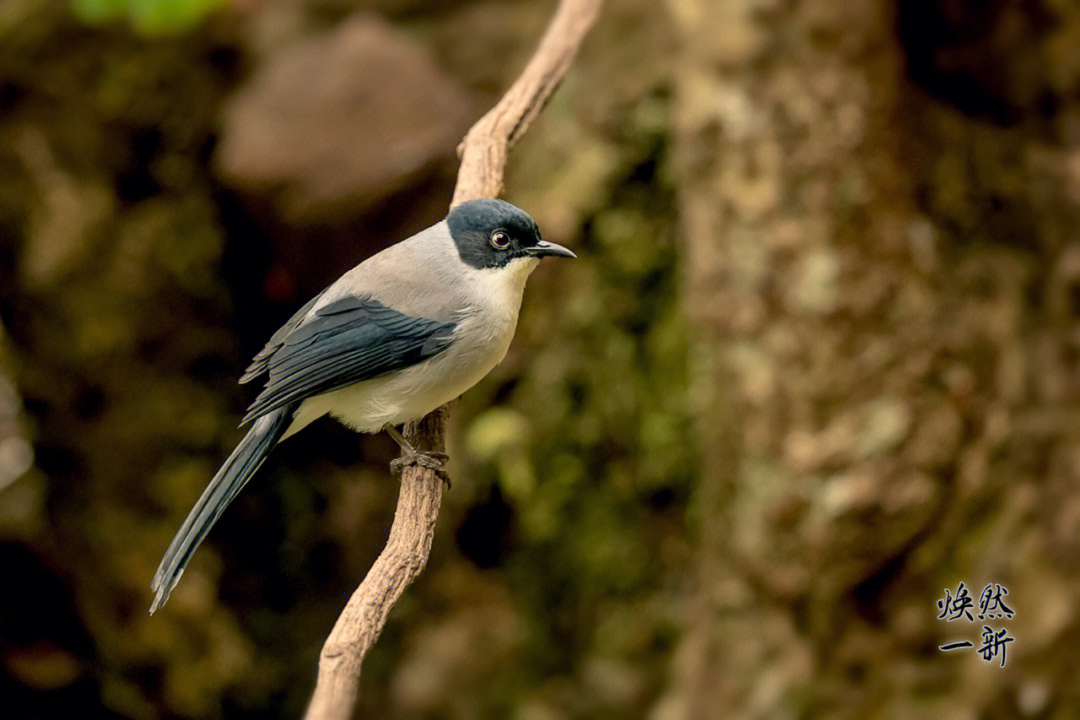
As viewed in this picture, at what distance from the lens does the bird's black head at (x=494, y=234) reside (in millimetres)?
2740

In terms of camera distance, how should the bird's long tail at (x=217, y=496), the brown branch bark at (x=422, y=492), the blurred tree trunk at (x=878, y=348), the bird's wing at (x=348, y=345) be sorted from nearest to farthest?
the brown branch bark at (x=422, y=492), the bird's long tail at (x=217, y=496), the bird's wing at (x=348, y=345), the blurred tree trunk at (x=878, y=348)

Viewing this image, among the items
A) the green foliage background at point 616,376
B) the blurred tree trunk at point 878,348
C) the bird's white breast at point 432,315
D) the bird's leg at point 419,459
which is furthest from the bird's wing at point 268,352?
the blurred tree trunk at point 878,348

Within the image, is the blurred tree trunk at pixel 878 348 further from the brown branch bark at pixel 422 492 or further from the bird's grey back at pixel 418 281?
the bird's grey back at pixel 418 281

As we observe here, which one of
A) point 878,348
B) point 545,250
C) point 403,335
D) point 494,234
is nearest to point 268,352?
point 403,335

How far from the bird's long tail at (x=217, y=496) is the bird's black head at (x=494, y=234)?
Answer: 0.70 m

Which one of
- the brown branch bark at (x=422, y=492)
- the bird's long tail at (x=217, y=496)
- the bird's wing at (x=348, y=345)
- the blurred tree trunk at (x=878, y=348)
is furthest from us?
the blurred tree trunk at (x=878, y=348)

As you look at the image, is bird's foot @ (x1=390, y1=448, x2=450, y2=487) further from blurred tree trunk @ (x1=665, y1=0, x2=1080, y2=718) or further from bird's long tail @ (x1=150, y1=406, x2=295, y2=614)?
blurred tree trunk @ (x1=665, y1=0, x2=1080, y2=718)

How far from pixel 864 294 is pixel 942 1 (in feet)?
4.82

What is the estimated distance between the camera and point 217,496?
8.19 feet

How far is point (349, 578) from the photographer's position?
5.27m

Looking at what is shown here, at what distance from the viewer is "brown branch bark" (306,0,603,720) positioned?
1.80 metres

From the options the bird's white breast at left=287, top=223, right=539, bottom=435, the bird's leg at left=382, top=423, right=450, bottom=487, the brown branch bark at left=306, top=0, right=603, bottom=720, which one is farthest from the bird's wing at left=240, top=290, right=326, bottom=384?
the brown branch bark at left=306, top=0, right=603, bottom=720

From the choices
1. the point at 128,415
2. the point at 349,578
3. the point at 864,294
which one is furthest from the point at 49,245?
the point at 864,294

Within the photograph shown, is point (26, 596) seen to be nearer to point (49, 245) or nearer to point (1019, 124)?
point (49, 245)
